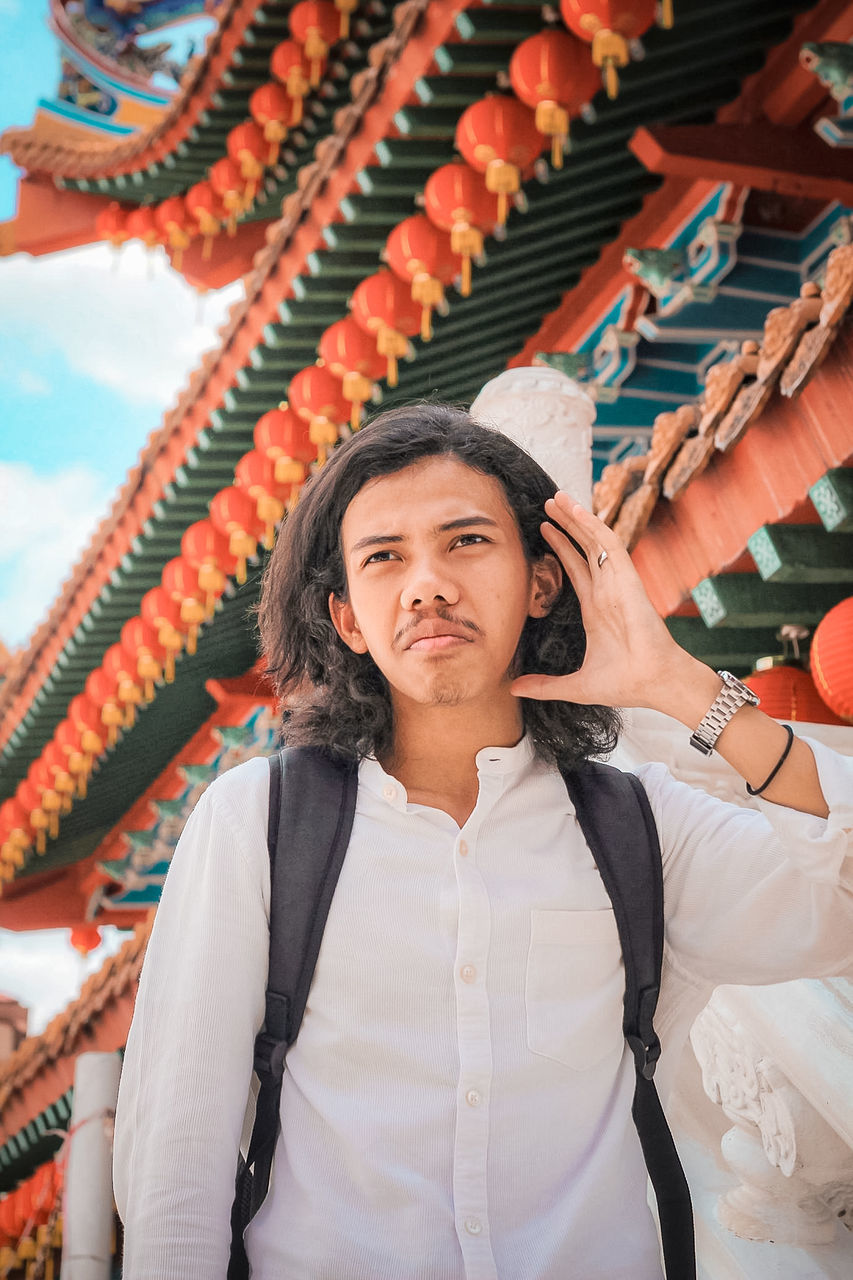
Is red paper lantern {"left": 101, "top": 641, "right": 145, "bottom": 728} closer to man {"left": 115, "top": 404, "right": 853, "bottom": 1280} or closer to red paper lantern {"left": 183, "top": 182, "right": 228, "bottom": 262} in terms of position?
red paper lantern {"left": 183, "top": 182, "right": 228, "bottom": 262}

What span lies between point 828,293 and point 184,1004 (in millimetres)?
1825

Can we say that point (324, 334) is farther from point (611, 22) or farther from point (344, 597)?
point (344, 597)

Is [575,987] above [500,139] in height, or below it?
below

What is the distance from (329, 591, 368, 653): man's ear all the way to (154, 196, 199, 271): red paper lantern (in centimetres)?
585

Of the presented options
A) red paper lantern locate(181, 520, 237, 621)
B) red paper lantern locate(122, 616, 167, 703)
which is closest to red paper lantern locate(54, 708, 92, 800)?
red paper lantern locate(122, 616, 167, 703)

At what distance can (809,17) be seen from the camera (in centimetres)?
378

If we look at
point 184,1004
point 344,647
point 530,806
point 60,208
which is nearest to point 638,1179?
point 530,806

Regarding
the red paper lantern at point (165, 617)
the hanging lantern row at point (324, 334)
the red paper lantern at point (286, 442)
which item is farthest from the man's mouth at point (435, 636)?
the red paper lantern at point (165, 617)

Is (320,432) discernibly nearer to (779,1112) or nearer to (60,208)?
(779,1112)

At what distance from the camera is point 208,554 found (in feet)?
16.7

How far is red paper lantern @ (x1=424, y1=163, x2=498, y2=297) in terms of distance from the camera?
368 cm

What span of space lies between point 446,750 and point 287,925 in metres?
0.35

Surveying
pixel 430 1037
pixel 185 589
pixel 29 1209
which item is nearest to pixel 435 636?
pixel 430 1037

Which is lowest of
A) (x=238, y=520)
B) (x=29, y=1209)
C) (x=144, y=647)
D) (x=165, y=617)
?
(x=29, y=1209)
